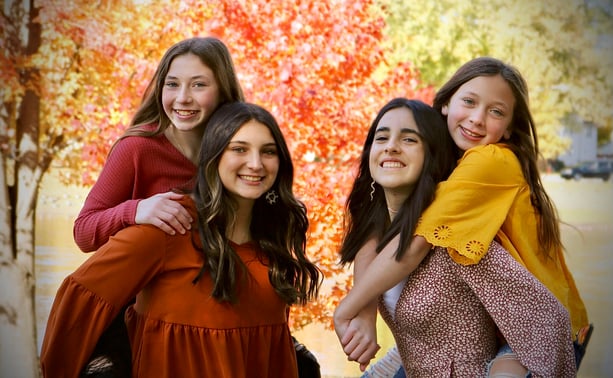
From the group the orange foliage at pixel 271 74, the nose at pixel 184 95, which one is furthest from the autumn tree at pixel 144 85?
the nose at pixel 184 95

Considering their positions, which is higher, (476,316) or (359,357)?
(476,316)

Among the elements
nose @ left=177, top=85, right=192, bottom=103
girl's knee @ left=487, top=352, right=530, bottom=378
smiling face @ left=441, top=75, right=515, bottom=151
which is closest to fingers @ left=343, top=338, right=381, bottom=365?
girl's knee @ left=487, top=352, right=530, bottom=378

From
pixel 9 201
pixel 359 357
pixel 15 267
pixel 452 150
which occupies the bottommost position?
pixel 15 267

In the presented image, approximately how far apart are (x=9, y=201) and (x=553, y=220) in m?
3.19

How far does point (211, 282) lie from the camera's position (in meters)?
1.93

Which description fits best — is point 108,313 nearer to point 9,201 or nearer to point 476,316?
point 476,316

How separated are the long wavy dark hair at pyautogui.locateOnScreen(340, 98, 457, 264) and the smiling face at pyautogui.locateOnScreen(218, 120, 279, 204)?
0.30 m

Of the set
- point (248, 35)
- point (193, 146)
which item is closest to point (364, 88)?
point (248, 35)

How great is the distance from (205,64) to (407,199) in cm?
72

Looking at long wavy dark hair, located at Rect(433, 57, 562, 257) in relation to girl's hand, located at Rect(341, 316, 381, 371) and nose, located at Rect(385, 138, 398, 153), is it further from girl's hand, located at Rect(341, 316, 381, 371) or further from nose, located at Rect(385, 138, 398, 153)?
girl's hand, located at Rect(341, 316, 381, 371)

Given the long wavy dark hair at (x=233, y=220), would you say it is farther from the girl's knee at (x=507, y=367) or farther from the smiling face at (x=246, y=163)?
the girl's knee at (x=507, y=367)

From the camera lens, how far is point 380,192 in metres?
A: 2.11

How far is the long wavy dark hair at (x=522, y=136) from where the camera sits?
6.53 ft

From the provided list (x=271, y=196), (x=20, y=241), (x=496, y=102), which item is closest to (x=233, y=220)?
(x=271, y=196)
